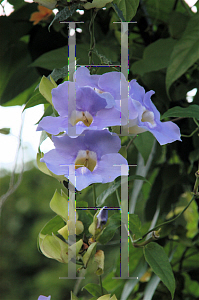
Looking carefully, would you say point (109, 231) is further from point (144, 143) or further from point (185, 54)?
point (185, 54)

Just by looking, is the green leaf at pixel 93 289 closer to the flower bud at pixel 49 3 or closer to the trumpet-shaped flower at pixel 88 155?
the trumpet-shaped flower at pixel 88 155

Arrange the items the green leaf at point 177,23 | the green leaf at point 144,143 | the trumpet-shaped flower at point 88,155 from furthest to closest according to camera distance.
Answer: the green leaf at point 177,23 → the green leaf at point 144,143 → the trumpet-shaped flower at point 88,155

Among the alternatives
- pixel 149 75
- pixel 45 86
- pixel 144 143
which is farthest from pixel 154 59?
pixel 45 86

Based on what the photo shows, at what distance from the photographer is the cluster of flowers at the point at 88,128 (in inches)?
8.0

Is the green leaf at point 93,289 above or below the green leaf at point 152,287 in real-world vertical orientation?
above

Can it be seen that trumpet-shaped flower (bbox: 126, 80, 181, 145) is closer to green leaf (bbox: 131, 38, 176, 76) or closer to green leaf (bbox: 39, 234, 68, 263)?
green leaf (bbox: 39, 234, 68, 263)

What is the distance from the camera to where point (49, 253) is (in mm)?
235

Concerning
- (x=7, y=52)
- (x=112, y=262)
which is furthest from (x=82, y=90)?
(x=112, y=262)

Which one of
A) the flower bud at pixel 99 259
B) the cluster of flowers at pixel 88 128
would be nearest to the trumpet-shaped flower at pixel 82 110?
the cluster of flowers at pixel 88 128

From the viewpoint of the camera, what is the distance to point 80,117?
220mm

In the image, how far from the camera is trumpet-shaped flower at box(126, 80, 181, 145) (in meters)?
0.22

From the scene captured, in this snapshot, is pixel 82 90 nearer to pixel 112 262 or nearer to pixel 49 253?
pixel 49 253

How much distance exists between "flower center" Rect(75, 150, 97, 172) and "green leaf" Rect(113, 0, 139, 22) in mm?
147

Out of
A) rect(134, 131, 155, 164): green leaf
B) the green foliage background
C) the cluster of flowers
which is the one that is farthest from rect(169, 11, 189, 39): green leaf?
the cluster of flowers
